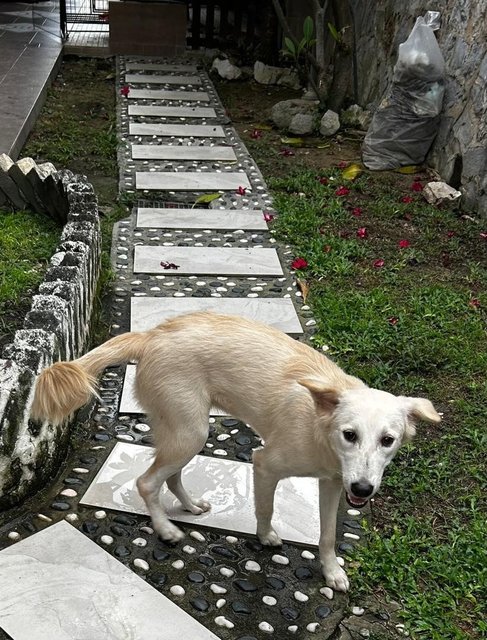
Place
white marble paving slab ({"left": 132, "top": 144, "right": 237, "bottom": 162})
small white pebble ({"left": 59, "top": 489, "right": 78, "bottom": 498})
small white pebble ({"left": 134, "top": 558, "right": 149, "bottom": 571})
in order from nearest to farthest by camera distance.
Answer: small white pebble ({"left": 134, "top": 558, "right": 149, "bottom": 571}) → small white pebble ({"left": 59, "top": 489, "right": 78, "bottom": 498}) → white marble paving slab ({"left": 132, "top": 144, "right": 237, "bottom": 162})

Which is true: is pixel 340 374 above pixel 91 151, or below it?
above

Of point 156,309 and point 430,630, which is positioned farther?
point 156,309

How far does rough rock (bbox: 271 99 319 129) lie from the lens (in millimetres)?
9391

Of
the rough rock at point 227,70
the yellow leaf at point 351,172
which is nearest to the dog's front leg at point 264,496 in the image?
the yellow leaf at point 351,172

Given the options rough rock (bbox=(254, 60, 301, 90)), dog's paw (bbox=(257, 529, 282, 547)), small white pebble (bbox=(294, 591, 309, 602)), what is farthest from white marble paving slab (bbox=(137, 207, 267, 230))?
rough rock (bbox=(254, 60, 301, 90))

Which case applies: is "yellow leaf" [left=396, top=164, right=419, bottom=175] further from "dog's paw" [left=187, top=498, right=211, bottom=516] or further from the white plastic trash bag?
"dog's paw" [left=187, top=498, right=211, bottom=516]

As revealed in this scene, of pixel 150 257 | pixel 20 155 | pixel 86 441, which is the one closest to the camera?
pixel 86 441

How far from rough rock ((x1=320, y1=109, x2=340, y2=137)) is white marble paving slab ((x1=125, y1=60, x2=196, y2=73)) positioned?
3.69m

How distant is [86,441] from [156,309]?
139 centimetres

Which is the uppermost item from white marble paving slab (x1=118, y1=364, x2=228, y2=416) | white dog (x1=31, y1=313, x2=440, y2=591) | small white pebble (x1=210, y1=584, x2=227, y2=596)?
white dog (x1=31, y1=313, x2=440, y2=591)

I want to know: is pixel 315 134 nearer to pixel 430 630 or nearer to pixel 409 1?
pixel 409 1

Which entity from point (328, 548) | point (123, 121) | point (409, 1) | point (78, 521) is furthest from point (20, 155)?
point (328, 548)

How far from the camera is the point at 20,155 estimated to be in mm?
7855

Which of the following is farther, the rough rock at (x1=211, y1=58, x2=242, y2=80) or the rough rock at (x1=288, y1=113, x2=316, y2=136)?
the rough rock at (x1=211, y1=58, x2=242, y2=80)
